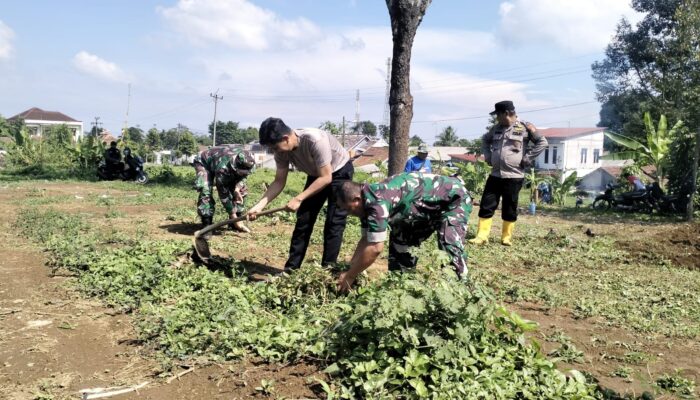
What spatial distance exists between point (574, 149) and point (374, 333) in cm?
4871

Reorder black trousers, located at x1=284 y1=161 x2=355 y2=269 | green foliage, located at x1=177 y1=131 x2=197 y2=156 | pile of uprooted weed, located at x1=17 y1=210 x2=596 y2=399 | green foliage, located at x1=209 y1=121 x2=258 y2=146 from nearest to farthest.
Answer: pile of uprooted weed, located at x1=17 y1=210 x2=596 y2=399 < black trousers, located at x1=284 y1=161 x2=355 y2=269 < green foliage, located at x1=177 y1=131 x2=197 y2=156 < green foliage, located at x1=209 y1=121 x2=258 y2=146

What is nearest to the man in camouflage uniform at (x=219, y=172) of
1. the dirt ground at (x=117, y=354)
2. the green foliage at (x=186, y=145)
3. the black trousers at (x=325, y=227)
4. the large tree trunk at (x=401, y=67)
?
the dirt ground at (x=117, y=354)

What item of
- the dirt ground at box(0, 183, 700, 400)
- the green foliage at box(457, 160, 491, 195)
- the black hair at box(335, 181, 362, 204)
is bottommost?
the dirt ground at box(0, 183, 700, 400)

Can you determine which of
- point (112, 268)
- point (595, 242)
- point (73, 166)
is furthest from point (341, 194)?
→ point (73, 166)

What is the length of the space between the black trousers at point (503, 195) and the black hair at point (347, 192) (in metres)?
3.77

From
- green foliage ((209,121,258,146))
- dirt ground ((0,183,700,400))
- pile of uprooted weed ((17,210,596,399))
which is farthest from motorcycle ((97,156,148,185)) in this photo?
green foliage ((209,121,258,146))

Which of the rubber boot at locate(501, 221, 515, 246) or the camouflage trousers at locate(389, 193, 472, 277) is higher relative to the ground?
the camouflage trousers at locate(389, 193, 472, 277)

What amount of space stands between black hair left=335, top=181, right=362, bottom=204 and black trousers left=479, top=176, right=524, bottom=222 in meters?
3.77

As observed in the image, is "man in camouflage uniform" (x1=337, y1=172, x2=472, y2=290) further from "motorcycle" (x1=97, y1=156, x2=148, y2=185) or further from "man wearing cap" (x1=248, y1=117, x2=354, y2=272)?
"motorcycle" (x1=97, y1=156, x2=148, y2=185)

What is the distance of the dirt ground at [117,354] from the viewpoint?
2961mm

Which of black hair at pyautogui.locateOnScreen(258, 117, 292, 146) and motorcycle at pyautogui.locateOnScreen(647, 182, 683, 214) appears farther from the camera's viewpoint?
motorcycle at pyautogui.locateOnScreen(647, 182, 683, 214)

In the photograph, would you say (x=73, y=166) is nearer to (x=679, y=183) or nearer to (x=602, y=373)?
(x=679, y=183)

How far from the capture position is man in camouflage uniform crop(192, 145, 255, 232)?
718cm

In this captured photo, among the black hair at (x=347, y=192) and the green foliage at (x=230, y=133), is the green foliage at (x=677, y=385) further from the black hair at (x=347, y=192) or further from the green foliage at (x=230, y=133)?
the green foliage at (x=230, y=133)
